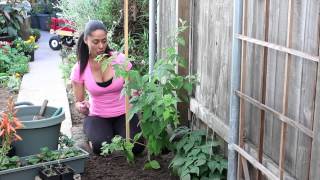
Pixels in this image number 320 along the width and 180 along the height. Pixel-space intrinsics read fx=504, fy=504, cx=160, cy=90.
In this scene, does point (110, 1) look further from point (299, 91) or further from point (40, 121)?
point (299, 91)

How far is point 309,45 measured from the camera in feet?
7.79

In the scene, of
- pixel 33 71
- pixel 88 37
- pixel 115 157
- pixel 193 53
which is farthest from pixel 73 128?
pixel 33 71

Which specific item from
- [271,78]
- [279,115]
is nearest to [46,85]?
[271,78]

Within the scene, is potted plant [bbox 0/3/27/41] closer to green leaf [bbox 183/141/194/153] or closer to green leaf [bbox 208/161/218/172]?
green leaf [bbox 183/141/194/153]

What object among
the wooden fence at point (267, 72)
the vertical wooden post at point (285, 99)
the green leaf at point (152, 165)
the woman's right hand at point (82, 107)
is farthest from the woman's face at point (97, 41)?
the vertical wooden post at point (285, 99)

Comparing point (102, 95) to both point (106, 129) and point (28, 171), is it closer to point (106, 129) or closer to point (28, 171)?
point (106, 129)

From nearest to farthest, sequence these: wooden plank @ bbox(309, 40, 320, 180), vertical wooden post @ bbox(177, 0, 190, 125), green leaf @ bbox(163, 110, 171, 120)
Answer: wooden plank @ bbox(309, 40, 320, 180)
green leaf @ bbox(163, 110, 171, 120)
vertical wooden post @ bbox(177, 0, 190, 125)

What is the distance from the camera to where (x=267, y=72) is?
286 centimetres

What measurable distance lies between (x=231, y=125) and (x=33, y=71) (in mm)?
6787

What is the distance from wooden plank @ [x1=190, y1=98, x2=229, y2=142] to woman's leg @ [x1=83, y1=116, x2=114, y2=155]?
0.85 metres

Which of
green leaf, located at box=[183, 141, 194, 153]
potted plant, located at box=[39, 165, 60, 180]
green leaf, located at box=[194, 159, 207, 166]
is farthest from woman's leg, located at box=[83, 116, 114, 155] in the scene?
green leaf, located at box=[194, 159, 207, 166]

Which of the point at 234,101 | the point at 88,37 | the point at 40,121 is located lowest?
the point at 40,121

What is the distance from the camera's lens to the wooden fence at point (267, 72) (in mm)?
2395

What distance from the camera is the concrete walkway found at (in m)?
6.68
